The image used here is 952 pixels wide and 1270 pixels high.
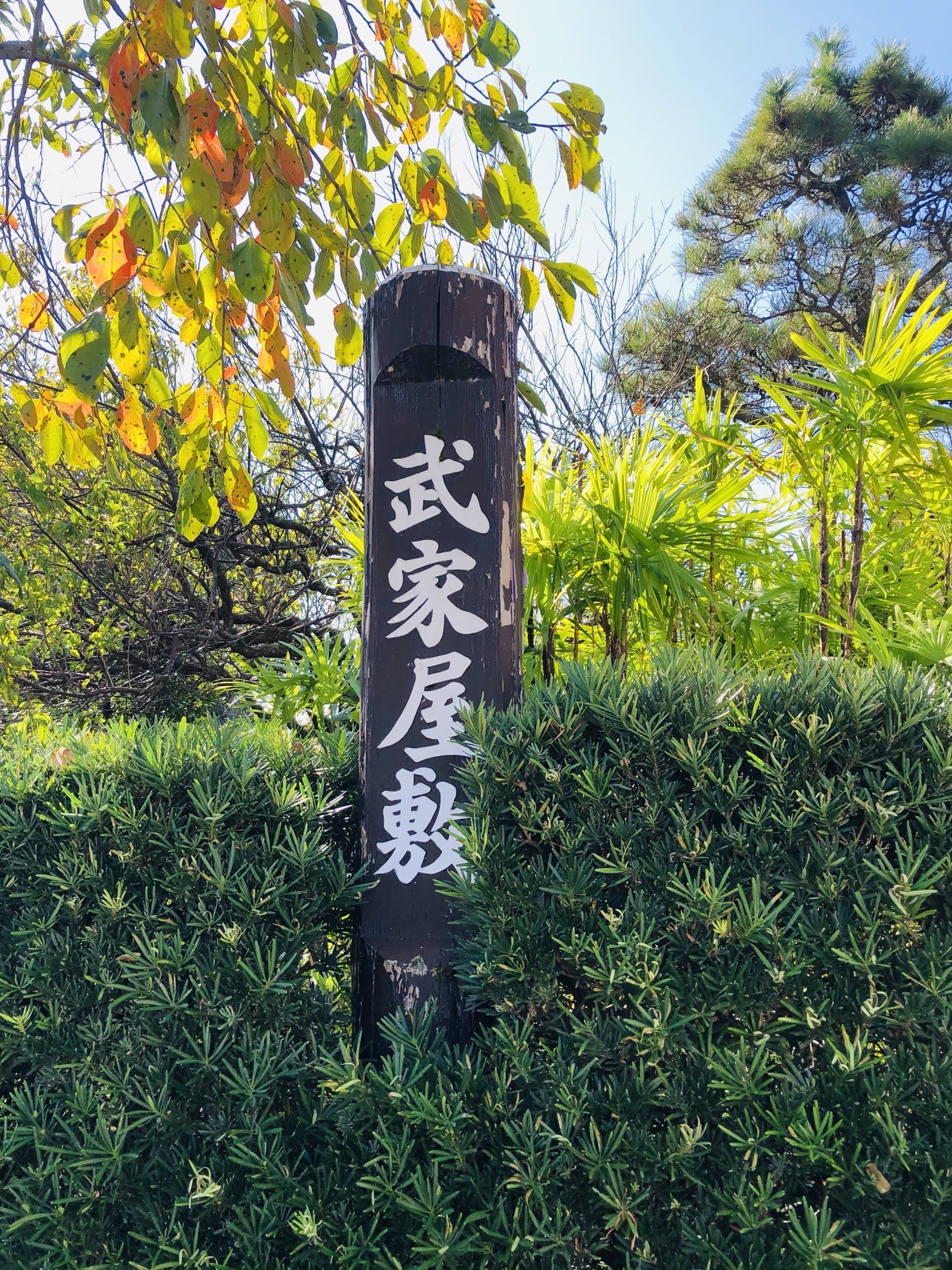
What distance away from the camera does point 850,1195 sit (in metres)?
1.39

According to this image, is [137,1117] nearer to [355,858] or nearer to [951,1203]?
[355,858]

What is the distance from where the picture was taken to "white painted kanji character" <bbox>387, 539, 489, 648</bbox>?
1968 millimetres

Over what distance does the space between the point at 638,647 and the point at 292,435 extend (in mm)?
3703

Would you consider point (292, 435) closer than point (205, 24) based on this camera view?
No

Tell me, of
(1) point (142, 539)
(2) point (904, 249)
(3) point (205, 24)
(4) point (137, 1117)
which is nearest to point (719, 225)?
(2) point (904, 249)

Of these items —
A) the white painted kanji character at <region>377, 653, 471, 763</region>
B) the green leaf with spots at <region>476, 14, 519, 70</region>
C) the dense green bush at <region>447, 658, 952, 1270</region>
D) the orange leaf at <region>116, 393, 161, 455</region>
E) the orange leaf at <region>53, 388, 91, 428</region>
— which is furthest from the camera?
the orange leaf at <region>116, 393, 161, 455</region>

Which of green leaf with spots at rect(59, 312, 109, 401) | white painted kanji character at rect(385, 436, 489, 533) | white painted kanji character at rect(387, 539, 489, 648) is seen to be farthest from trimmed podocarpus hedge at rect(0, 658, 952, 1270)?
green leaf with spots at rect(59, 312, 109, 401)

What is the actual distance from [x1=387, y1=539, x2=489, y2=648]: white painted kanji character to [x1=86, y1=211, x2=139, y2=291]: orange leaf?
0.78 m

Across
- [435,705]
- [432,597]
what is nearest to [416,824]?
[435,705]

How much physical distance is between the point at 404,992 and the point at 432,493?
1.04 m

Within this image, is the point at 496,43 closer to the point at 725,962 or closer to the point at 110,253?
the point at 110,253

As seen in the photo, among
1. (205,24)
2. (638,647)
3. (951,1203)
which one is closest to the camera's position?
(951,1203)

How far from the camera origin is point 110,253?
182 cm

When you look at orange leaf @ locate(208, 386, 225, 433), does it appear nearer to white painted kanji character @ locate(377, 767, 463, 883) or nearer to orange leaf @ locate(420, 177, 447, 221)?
orange leaf @ locate(420, 177, 447, 221)
